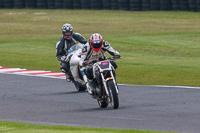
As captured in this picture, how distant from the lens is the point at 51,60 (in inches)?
835

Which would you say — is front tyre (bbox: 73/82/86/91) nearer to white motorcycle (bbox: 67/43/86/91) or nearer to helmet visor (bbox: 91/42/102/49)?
white motorcycle (bbox: 67/43/86/91)

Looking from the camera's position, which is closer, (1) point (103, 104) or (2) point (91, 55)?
(1) point (103, 104)

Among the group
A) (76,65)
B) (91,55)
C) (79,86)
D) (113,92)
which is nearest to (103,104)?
(113,92)

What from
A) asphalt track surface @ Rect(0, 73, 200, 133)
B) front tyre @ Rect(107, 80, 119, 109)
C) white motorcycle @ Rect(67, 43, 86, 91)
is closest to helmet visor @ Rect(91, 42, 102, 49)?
front tyre @ Rect(107, 80, 119, 109)

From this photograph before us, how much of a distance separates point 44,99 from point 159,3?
2509cm

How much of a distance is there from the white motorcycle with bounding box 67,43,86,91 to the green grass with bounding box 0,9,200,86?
1.92 metres

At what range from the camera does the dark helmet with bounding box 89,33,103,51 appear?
10.9 metres

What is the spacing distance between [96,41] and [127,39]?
638 inches

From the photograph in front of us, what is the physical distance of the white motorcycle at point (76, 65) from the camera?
13570mm

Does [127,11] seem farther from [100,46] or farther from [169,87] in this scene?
[100,46]

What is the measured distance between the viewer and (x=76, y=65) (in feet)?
44.7

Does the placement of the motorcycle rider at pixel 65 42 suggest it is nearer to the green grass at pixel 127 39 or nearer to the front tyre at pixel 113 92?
the green grass at pixel 127 39

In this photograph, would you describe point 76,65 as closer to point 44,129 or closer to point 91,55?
point 91,55

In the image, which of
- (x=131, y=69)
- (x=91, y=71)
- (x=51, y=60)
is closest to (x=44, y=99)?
(x=91, y=71)
